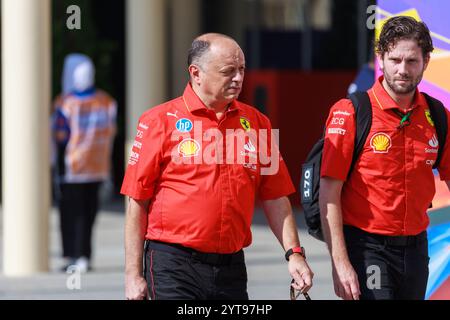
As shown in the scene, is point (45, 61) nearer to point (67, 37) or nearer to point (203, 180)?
point (203, 180)

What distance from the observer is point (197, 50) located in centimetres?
530

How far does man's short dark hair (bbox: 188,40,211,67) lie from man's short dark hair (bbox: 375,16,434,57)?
79 centimetres

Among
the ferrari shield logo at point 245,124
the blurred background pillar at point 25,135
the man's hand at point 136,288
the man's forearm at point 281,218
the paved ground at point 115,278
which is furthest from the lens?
the blurred background pillar at point 25,135

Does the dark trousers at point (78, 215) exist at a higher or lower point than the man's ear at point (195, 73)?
lower

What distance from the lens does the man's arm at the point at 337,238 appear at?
531cm

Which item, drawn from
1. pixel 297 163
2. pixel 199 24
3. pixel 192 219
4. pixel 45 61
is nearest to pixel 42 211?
pixel 45 61

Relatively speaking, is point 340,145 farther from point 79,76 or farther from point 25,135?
point 79,76

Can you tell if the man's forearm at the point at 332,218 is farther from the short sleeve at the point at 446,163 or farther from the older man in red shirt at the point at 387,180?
the short sleeve at the point at 446,163

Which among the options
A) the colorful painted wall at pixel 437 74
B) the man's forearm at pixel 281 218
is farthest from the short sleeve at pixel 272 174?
the colorful painted wall at pixel 437 74

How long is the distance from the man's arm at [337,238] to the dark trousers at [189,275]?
441 millimetres

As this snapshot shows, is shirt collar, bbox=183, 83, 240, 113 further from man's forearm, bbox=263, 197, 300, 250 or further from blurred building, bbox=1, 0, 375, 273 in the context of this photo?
blurred building, bbox=1, 0, 375, 273

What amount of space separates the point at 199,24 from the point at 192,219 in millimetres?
15378

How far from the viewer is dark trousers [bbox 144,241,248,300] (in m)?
5.23

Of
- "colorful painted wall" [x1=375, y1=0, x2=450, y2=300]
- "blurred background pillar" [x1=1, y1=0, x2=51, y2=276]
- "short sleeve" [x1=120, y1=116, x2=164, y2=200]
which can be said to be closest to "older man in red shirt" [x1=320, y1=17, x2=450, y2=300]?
"short sleeve" [x1=120, y1=116, x2=164, y2=200]
